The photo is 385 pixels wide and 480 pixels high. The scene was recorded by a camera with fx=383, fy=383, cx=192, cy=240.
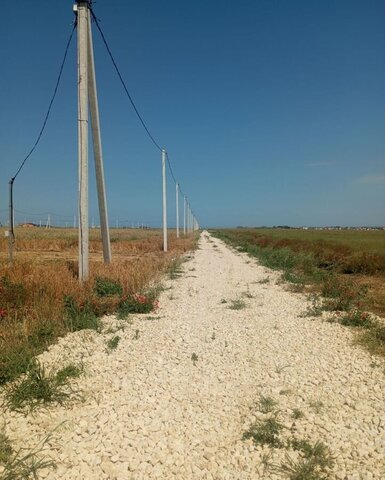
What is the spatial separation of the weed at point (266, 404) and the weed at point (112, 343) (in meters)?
2.47

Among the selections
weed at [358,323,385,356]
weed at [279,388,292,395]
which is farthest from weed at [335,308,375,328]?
weed at [279,388,292,395]

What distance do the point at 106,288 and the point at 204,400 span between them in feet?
17.2

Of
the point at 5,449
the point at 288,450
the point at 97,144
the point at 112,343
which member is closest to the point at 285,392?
the point at 288,450

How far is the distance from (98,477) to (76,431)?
0.67m

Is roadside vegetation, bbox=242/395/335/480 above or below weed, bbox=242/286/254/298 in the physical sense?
below

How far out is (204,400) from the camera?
14.0ft

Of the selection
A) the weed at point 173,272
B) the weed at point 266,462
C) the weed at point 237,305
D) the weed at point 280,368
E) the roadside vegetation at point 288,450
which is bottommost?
the weed at point 266,462

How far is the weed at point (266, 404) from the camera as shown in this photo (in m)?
4.02

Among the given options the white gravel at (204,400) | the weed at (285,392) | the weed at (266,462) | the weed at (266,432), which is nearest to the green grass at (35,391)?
the white gravel at (204,400)

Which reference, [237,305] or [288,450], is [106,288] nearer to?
[237,305]

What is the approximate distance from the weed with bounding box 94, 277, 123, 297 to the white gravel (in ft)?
5.21

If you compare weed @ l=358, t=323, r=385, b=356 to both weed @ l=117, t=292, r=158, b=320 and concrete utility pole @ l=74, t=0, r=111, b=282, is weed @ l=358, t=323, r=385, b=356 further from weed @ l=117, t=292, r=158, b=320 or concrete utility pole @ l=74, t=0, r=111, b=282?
concrete utility pole @ l=74, t=0, r=111, b=282

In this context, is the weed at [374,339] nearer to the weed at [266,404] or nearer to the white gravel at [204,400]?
the white gravel at [204,400]

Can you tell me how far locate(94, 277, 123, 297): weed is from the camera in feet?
29.1
